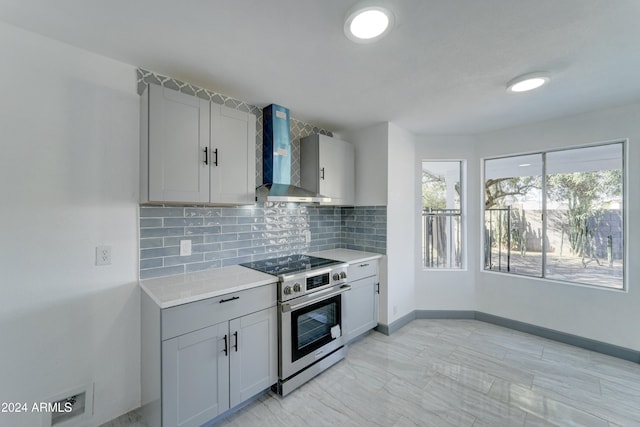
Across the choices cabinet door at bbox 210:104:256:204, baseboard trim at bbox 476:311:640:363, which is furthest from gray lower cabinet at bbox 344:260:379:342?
baseboard trim at bbox 476:311:640:363

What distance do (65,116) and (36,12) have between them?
539 mm

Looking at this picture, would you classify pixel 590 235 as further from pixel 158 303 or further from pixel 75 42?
pixel 75 42

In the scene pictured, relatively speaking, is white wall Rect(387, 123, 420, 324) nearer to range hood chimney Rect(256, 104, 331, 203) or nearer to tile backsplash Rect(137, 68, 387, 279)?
tile backsplash Rect(137, 68, 387, 279)

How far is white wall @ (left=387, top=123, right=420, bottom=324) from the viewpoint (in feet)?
10.3

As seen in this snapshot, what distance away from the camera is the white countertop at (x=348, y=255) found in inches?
112

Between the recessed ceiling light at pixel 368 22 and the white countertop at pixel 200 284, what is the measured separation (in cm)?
172

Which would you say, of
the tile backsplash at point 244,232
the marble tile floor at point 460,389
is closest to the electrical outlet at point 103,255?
the tile backsplash at point 244,232

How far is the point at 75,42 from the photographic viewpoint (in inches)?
64.6

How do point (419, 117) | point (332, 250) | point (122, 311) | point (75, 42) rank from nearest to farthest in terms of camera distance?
1. point (75, 42)
2. point (122, 311)
3. point (419, 117)
4. point (332, 250)

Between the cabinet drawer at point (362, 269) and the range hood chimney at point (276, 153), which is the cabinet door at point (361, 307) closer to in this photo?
the cabinet drawer at point (362, 269)

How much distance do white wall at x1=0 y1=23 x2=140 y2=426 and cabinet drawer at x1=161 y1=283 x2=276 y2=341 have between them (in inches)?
23.5

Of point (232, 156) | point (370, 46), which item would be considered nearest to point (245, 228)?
point (232, 156)

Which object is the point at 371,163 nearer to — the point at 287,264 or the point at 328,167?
the point at 328,167

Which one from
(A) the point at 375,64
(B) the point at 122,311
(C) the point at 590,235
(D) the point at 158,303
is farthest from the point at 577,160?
(B) the point at 122,311
